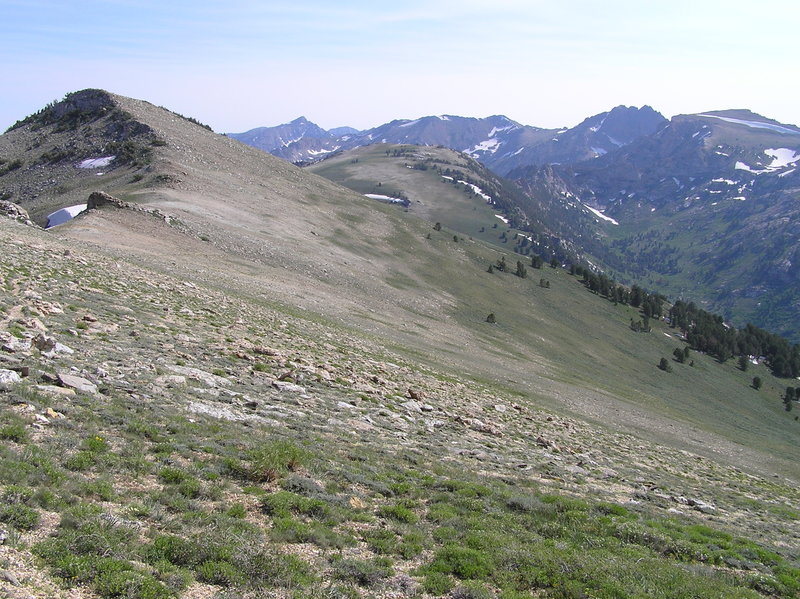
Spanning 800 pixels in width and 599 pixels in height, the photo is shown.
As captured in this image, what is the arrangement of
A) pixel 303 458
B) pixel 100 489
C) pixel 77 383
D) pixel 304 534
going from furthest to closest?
pixel 77 383 → pixel 303 458 → pixel 304 534 → pixel 100 489

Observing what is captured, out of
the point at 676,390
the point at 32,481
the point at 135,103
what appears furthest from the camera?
the point at 135,103

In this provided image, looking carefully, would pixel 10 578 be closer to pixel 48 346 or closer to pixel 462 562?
pixel 462 562

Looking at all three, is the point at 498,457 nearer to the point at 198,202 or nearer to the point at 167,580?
the point at 167,580

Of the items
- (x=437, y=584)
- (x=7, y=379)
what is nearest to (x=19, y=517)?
(x=7, y=379)

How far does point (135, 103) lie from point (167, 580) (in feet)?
418

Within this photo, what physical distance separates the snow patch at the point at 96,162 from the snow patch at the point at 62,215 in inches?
1142

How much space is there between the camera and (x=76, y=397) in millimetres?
14625

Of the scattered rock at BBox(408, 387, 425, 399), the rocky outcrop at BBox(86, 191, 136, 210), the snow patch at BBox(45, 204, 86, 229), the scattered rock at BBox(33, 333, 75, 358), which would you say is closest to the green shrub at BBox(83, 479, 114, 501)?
the scattered rock at BBox(33, 333, 75, 358)

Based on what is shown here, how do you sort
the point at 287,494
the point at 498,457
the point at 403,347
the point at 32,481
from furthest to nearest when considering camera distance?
the point at 403,347 → the point at 498,457 → the point at 287,494 → the point at 32,481

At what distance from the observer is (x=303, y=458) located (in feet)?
49.8

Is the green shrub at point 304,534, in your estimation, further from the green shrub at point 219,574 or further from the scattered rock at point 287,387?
the scattered rock at point 287,387

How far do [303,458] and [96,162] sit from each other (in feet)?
297

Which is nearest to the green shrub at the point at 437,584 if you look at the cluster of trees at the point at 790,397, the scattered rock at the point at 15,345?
the scattered rock at the point at 15,345

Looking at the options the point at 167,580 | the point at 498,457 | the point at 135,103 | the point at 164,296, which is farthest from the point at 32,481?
the point at 135,103
